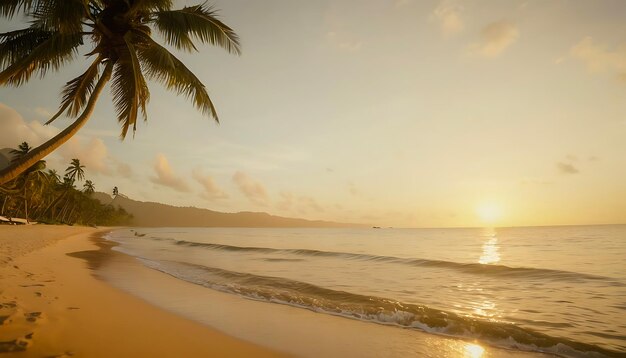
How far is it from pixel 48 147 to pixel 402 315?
24.5 ft

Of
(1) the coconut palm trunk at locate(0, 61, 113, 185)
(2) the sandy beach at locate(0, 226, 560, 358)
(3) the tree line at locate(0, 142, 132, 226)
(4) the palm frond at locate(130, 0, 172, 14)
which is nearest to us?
(2) the sandy beach at locate(0, 226, 560, 358)

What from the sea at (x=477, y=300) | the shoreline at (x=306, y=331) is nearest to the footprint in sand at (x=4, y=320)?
the shoreline at (x=306, y=331)

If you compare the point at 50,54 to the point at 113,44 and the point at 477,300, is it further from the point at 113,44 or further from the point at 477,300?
the point at 477,300

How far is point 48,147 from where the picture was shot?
596 centimetres

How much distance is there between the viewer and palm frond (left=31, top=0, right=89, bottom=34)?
666 centimetres

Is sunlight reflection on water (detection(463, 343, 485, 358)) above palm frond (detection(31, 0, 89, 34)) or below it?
below

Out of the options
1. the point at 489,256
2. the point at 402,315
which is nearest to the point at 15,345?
the point at 402,315

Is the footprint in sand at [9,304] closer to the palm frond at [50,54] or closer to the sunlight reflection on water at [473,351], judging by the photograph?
the palm frond at [50,54]

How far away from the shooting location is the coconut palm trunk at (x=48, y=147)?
17.4 ft

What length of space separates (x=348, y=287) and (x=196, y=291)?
467cm

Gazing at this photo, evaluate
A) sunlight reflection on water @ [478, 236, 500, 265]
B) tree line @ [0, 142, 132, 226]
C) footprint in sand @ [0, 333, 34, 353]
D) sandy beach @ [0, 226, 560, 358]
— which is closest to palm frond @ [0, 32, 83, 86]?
sandy beach @ [0, 226, 560, 358]

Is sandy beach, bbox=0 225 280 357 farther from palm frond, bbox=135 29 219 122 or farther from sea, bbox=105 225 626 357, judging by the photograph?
palm frond, bbox=135 29 219 122

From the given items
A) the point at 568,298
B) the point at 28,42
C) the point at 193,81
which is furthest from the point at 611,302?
the point at 28,42

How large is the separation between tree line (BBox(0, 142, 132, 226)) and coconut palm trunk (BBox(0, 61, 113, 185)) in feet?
137
